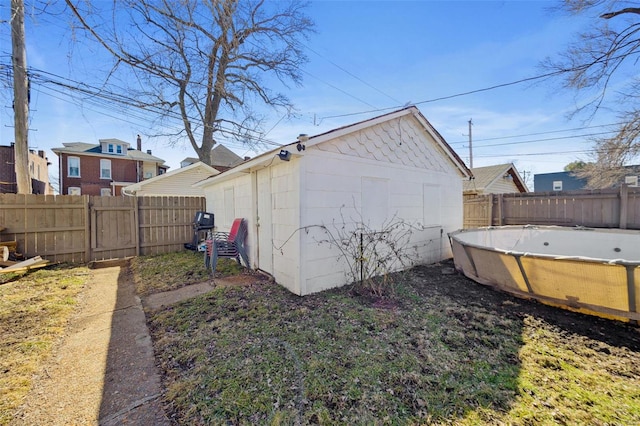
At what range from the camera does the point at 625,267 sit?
2898mm

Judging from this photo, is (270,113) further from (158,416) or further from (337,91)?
(158,416)

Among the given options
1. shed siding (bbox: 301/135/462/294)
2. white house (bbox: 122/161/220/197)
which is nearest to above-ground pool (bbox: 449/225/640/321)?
shed siding (bbox: 301/135/462/294)

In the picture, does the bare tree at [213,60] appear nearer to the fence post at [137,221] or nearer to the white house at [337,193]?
the fence post at [137,221]

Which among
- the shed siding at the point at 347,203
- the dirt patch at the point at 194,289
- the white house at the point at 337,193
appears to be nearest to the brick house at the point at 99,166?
the white house at the point at 337,193

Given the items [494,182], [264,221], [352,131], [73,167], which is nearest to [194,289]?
[264,221]

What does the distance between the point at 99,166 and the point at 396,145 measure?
83.0 feet

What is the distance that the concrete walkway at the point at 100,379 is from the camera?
1.91m

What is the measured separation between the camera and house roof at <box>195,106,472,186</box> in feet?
14.0

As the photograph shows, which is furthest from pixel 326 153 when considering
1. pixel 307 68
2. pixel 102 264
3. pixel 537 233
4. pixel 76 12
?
pixel 307 68

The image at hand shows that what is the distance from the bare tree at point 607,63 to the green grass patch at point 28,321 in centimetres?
1276

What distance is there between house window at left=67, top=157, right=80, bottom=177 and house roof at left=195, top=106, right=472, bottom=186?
70.1 ft

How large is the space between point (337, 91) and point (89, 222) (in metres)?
9.93

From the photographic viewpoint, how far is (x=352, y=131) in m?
4.80

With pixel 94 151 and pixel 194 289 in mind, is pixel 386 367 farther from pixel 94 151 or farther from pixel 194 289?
pixel 94 151
